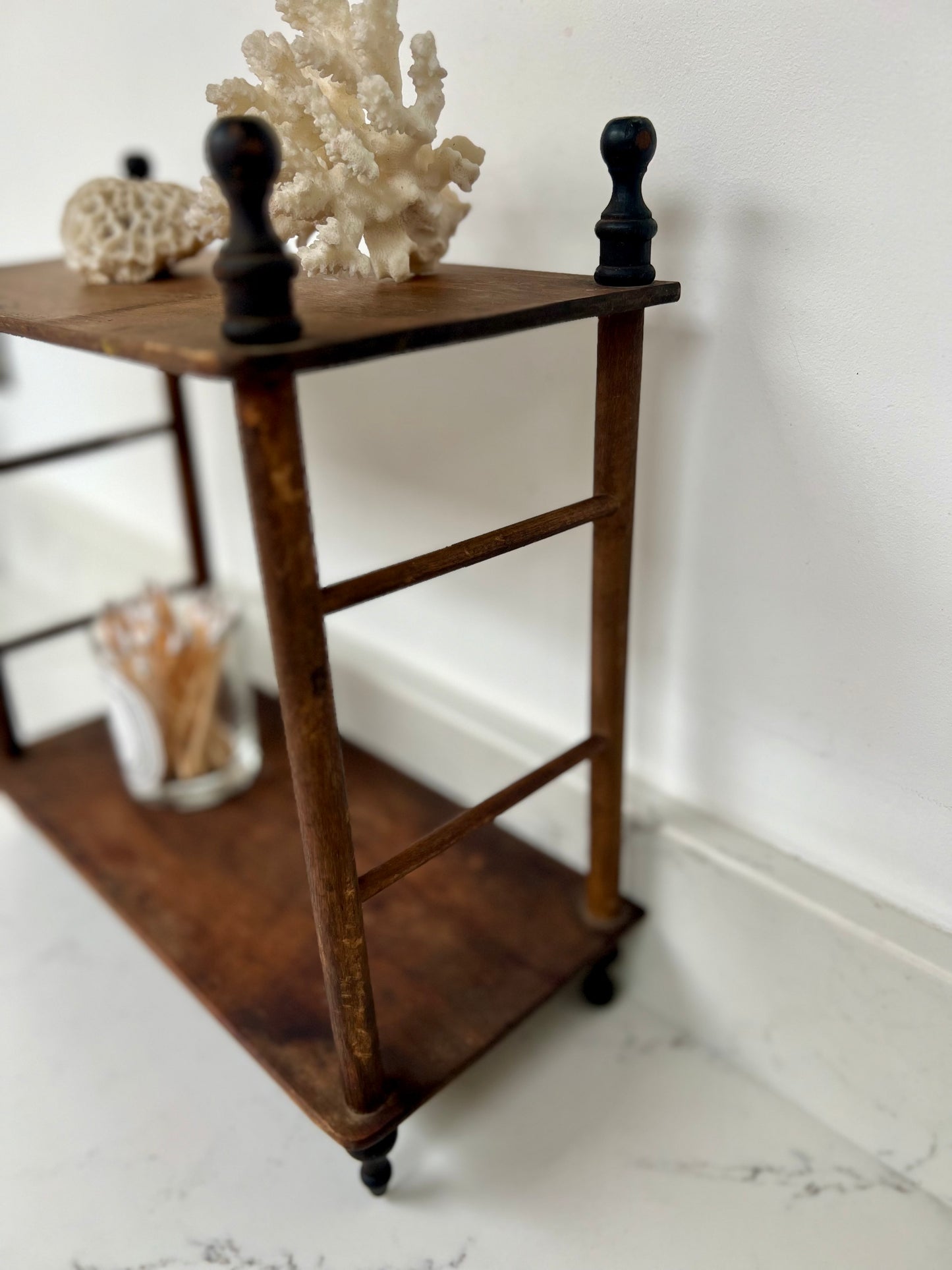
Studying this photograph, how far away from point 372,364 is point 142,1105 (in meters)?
0.70

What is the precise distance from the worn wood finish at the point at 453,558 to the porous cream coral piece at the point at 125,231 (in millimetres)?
407

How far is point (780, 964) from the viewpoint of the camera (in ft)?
2.56

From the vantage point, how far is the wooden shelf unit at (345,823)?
0.53 m

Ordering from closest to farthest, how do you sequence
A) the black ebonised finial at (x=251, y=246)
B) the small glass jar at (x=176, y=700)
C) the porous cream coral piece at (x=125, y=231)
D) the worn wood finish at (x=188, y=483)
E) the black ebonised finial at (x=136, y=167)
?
the black ebonised finial at (x=251, y=246), the porous cream coral piece at (x=125, y=231), the black ebonised finial at (x=136, y=167), the small glass jar at (x=176, y=700), the worn wood finish at (x=188, y=483)

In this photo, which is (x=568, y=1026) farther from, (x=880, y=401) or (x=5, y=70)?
(x=5, y=70)

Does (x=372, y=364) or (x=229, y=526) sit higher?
(x=372, y=364)

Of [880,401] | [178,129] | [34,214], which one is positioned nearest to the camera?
[880,401]

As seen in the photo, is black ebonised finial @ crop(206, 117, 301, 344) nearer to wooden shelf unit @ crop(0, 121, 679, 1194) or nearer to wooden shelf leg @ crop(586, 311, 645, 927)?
wooden shelf unit @ crop(0, 121, 679, 1194)

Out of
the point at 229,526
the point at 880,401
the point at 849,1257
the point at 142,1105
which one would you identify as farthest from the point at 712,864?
the point at 229,526

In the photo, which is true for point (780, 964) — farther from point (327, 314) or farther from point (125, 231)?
point (125, 231)

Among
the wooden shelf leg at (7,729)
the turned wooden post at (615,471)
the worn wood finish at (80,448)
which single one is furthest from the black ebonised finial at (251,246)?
the wooden shelf leg at (7,729)

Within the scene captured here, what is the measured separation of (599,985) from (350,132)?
0.71m

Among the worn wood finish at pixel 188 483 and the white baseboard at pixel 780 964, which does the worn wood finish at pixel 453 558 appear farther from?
the worn wood finish at pixel 188 483

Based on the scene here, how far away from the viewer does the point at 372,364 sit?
0.99m
